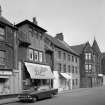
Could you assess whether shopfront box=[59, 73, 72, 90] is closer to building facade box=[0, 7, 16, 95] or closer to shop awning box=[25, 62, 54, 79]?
shop awning box=[25, 62, 54, 79]

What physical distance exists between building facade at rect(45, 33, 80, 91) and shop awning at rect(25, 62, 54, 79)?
466 centimetres

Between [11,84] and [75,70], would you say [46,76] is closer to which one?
[11,84]

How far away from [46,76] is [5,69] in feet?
29.5

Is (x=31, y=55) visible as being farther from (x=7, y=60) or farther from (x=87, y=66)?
(x=87, y=66)

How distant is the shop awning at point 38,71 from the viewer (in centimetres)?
2484

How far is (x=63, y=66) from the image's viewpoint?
126ft

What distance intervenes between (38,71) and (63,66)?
12565 millimetres

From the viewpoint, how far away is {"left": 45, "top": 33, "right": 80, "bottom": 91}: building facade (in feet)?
112

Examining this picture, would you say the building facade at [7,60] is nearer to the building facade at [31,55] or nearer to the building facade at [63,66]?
the building facade at [31,55]

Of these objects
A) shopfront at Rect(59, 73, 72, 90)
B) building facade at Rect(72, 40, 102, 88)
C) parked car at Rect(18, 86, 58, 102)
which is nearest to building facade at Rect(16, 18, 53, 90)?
parked car at Rect(18, 86, 58, 102)

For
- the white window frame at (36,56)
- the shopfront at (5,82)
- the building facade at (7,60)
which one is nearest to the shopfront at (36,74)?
the white window frame at (36,56)

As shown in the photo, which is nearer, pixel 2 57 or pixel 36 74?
pixel 2 57

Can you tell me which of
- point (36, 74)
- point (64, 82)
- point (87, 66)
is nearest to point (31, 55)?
point (36, 74)

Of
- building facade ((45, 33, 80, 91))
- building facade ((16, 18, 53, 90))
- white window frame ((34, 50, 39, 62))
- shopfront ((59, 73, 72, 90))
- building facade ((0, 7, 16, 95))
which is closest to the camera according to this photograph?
building facade ((0, 7, 16, 95))
